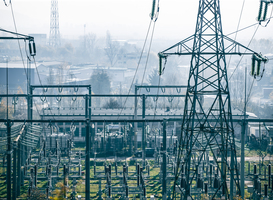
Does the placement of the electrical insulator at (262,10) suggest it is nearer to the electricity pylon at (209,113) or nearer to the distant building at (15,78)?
the electricity pylon at (209,113)

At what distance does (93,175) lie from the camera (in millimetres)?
9852

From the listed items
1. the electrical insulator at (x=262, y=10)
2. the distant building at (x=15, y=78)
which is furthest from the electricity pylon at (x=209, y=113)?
the distant building at (x=15, y=78)

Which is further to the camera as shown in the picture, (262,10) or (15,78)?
(15,78)

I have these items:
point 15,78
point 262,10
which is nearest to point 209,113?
point 262,10

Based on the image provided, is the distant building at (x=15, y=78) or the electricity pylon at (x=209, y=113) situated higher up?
the distant building at (x=15, y=78)

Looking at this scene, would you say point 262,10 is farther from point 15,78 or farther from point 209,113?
point 15,78

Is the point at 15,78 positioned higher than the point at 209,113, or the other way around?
the point at 15,78

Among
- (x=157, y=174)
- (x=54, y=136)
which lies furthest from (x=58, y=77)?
(x=157, y=174)

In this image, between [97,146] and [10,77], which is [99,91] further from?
[97,146]

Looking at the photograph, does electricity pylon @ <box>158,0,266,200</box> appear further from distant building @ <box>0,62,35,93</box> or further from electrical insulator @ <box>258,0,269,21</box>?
A: distant building @ <box>0,62,35,93</box>

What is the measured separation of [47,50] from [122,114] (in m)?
42.8

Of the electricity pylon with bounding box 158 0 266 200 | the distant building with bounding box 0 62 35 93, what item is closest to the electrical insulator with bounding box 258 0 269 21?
the electricity pylon with bounding box 158 0 266 200

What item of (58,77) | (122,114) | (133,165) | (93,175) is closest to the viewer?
(93,175)

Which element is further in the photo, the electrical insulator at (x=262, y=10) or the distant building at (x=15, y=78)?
the distant building at (x=15, y=78)
